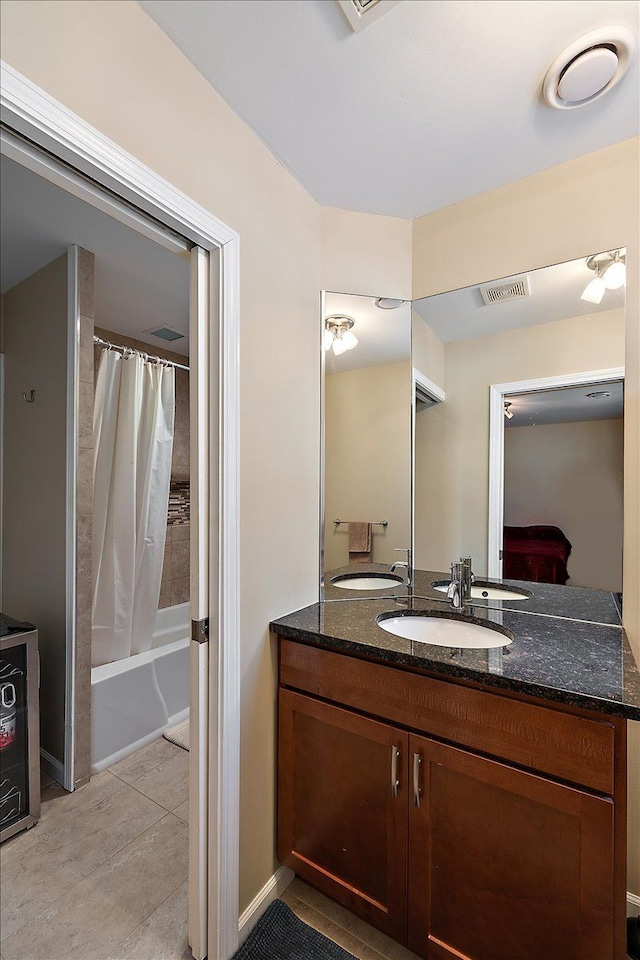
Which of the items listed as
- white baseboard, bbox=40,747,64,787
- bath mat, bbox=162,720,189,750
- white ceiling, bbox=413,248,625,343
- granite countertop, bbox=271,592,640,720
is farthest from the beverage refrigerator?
white ceiling, bbox=413,248,625,343

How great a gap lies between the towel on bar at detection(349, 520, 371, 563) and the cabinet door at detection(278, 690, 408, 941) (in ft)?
1.88

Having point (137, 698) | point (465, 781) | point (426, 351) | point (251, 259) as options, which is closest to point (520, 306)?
point (426, 351)

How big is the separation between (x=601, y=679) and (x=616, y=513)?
24.3 inches

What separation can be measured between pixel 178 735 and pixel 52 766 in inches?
47.0

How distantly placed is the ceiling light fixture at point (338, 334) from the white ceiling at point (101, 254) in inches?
26.0

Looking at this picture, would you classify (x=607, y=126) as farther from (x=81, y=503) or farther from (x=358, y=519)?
(x=81, y=503)

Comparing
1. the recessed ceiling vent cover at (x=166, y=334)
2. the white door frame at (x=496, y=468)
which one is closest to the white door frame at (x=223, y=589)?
the white door frame at (x=496, y=468)


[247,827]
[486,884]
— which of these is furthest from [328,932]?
[486,884]

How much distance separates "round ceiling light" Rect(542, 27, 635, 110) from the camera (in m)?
0.98

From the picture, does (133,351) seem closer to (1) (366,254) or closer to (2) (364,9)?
(1) (366,254)

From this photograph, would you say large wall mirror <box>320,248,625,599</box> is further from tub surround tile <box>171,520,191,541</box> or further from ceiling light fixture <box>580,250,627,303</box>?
tub surround tile <box>171,520,191,541</box>

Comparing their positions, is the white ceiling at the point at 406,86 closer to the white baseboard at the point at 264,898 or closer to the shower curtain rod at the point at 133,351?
the shower curtain rod at the point at 133,351

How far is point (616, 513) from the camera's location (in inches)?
54.0

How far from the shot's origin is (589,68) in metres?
1.04
